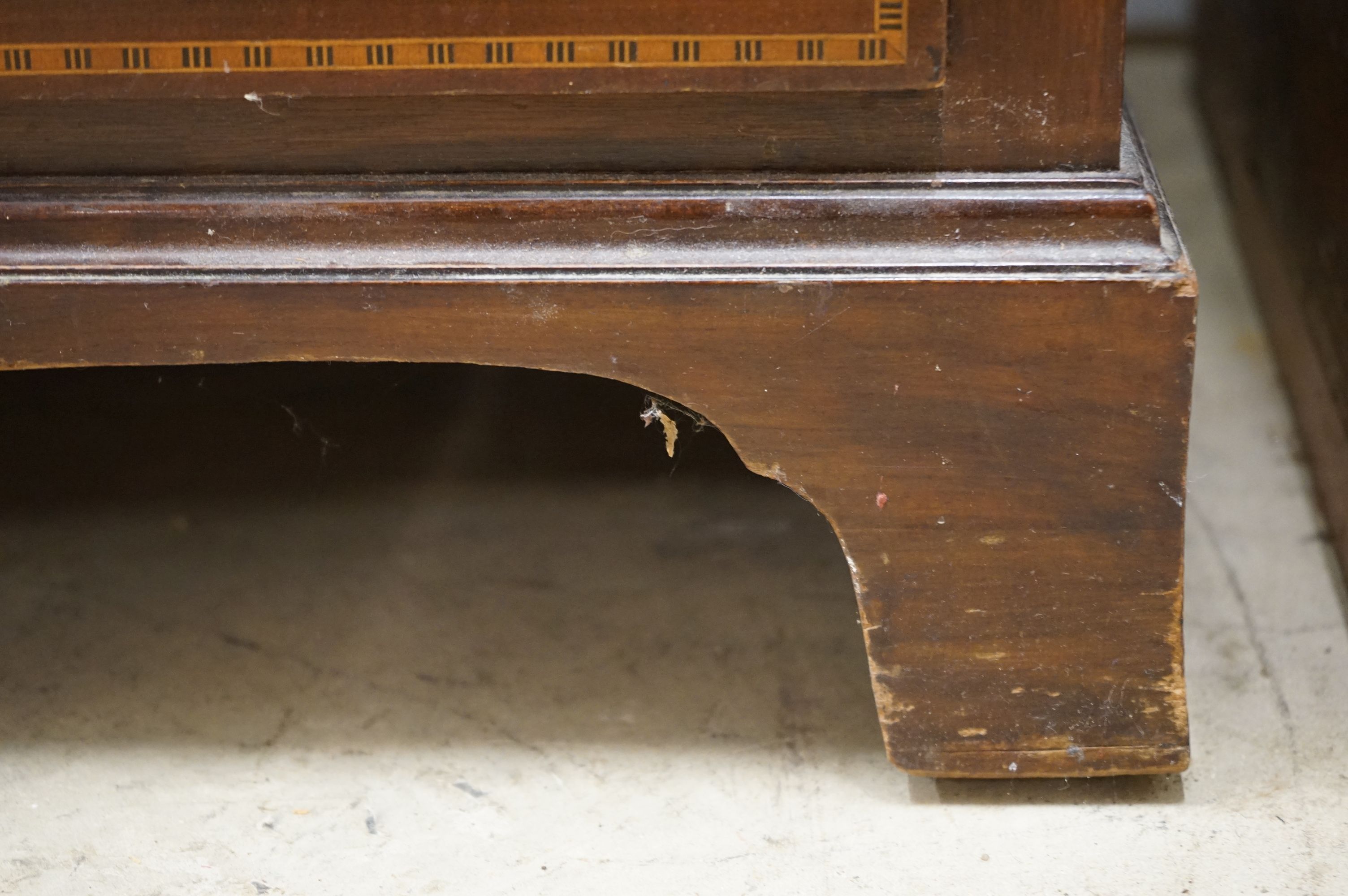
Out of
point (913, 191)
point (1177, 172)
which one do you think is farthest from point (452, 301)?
point (1177, 172)

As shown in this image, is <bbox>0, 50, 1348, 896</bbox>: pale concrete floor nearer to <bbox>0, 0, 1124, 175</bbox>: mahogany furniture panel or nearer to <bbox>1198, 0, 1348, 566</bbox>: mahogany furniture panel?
<bbox>1198, 0, 1348, 566</bbox>: mahogany furniture panel

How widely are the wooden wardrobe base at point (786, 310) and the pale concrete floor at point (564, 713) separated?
229 millimetres

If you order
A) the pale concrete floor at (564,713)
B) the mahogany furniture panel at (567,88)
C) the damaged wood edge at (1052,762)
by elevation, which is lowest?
the pale concrete floor at (564,713)

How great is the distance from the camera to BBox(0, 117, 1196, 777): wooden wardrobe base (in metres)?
0.94

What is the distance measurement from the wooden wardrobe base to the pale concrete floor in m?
0.23

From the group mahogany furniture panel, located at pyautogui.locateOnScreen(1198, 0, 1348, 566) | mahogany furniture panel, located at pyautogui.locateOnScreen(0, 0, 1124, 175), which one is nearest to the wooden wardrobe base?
mahogany furniture panel, located at pyautogui.locateOnScreen(0, 0, 1124, 175)

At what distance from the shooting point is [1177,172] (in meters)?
2.27

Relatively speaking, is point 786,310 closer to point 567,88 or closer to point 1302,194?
point 567,88

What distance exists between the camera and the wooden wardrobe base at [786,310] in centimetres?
94

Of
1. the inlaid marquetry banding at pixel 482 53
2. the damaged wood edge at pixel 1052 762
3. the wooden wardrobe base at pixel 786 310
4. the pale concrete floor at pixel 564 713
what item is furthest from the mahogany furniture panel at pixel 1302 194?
the inlaid marquetry banding at pixel 482 53

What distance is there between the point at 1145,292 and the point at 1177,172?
1474 mm

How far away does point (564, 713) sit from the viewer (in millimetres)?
1256

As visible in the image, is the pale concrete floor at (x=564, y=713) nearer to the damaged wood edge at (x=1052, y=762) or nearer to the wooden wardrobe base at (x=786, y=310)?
the damaged wood edge at (x=1052, y=762)

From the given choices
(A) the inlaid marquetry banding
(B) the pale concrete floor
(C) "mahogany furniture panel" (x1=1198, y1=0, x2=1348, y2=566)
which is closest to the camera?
(A) the inlaid marquetry banding
